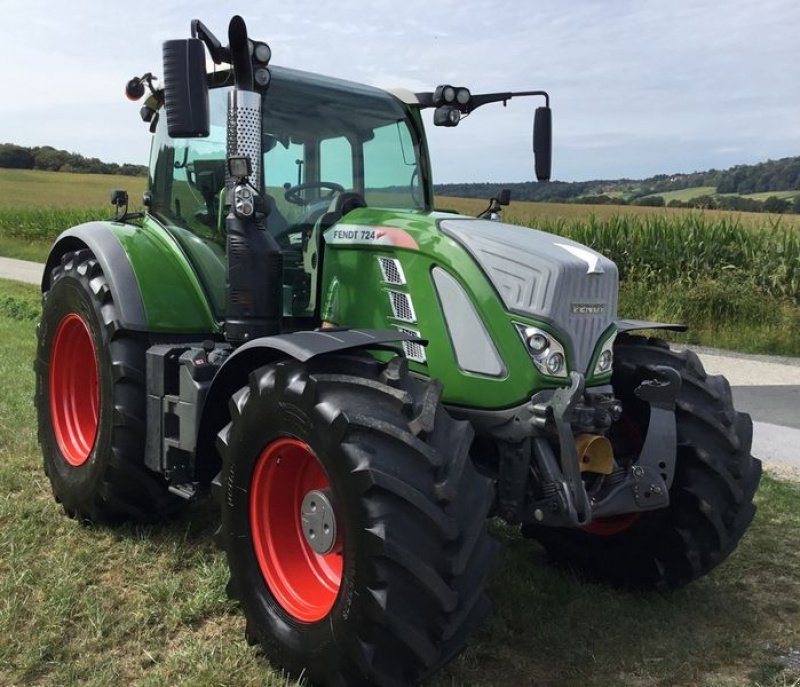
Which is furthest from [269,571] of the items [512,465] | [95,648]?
[512,465]

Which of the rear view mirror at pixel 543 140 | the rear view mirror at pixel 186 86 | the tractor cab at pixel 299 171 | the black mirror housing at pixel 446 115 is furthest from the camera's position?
the black mirror housing at pixel 446 115

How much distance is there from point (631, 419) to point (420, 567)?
1622 millimetres

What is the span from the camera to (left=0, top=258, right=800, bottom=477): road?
21.0 feet

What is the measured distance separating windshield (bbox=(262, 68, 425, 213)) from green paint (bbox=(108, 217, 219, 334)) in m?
0.66

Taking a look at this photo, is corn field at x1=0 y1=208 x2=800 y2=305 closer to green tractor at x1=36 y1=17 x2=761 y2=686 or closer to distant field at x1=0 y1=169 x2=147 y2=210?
green tractor at x1=36 y1=17 x2=761 y2=686

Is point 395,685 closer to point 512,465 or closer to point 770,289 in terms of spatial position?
point 512,465

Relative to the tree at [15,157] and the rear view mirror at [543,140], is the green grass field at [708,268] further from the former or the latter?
the tree at [15,157]

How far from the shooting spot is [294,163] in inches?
154

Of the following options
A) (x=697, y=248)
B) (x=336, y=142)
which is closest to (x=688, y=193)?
(x=697, y=248)

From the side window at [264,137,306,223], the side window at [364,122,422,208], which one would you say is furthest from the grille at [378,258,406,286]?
the side window at [364,122,422,208]

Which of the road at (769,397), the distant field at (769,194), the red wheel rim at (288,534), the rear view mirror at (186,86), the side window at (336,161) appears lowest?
the road at (769,397)

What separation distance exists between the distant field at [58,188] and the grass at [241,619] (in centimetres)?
2647

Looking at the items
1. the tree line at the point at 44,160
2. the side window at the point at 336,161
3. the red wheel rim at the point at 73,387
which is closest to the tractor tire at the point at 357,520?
the side window at the point at 336,161

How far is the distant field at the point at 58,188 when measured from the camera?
3228 centimetres
